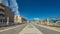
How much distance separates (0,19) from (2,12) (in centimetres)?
470

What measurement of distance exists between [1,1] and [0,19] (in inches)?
422

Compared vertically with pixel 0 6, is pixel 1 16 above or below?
below

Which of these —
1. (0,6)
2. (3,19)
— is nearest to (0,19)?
(3,19)

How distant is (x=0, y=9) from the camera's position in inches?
A: 3073

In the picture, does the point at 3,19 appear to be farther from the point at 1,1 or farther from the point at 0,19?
the point at 1,1

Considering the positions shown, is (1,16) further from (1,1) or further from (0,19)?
(1,1)

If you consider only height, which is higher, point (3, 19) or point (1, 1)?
point (1, 1)

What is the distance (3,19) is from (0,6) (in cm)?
856

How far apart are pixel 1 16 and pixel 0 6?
597 cm

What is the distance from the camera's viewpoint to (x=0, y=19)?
8050 cm

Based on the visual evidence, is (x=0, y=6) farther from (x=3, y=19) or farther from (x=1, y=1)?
(x=3, y=19)

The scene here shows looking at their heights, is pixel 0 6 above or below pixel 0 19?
above

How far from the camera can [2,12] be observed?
78688 mm

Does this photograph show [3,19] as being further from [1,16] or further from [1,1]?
[1,1]
